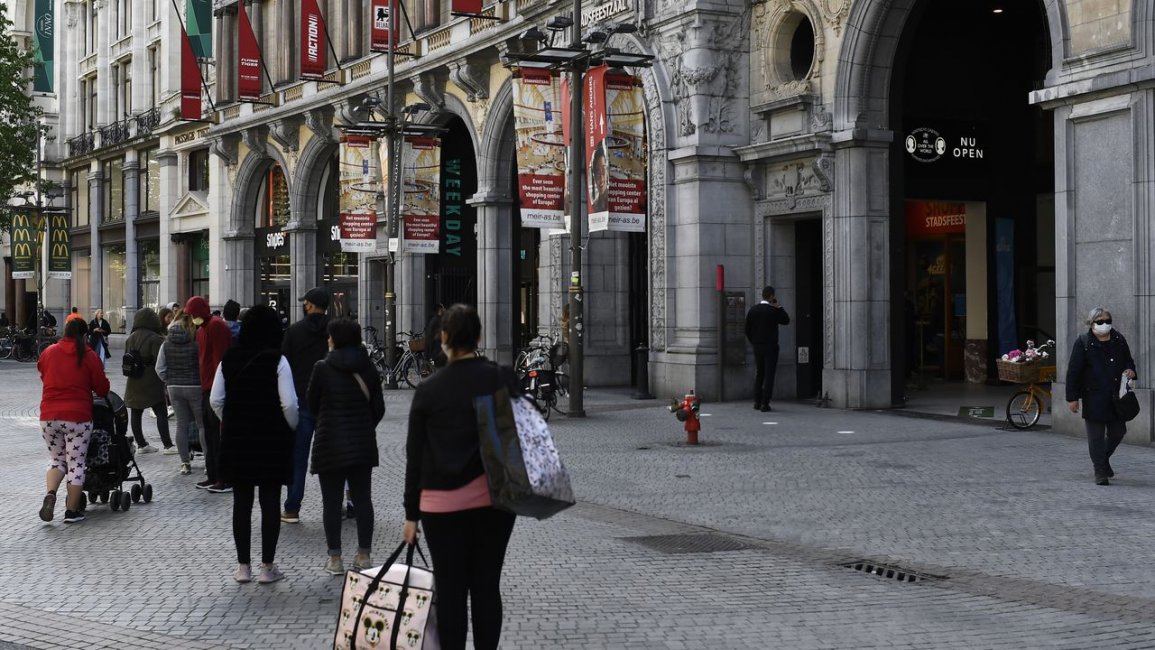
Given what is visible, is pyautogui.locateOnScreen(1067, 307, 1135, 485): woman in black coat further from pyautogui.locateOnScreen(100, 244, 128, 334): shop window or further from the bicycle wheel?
pyautogui.locateOnScreen(100, 244, 128, 334): shop window

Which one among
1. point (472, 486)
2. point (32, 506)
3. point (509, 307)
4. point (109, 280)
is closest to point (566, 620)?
point (472, 486)

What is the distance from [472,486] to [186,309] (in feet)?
26.2

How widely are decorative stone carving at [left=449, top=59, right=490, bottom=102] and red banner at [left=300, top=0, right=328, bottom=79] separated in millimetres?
6994

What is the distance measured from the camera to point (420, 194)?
2797 cm

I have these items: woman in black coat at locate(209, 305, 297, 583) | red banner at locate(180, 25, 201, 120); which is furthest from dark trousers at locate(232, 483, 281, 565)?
red banner at locate(180, 25, 201, 120)

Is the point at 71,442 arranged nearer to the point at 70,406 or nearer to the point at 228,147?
the point at 70,406

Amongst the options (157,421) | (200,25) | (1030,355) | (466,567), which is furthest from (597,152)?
(200,25)

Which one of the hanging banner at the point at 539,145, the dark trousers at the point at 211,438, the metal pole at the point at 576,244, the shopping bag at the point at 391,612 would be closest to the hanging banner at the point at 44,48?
the hanging banner at the point at 539,145

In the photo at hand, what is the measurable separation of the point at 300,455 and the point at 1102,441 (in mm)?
7371

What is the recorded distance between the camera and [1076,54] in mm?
15469

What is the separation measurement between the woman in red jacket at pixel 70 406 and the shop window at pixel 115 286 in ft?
149

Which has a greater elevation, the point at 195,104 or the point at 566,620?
the point at 195,104

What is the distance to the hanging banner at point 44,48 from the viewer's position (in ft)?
162

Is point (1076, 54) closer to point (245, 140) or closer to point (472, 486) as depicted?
point (472, 486)
